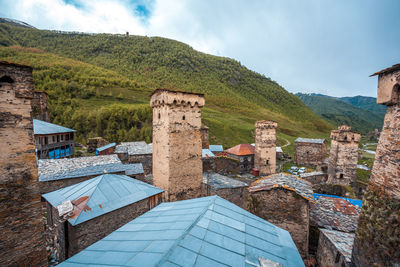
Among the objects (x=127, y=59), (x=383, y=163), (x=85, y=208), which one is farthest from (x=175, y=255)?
(x=127, y=59)

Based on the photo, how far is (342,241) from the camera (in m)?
7.14

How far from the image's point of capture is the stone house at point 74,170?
1162 centimetres

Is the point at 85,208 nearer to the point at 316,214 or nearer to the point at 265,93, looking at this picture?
the point at 316,214

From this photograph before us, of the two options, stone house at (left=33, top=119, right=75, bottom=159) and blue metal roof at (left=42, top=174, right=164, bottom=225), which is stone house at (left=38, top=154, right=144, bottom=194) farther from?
stone house at (left=33, top=119, right=75, bottom=159)

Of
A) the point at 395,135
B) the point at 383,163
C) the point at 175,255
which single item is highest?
the point at 395,135

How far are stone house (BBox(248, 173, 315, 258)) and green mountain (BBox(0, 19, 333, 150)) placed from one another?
96.2 ft

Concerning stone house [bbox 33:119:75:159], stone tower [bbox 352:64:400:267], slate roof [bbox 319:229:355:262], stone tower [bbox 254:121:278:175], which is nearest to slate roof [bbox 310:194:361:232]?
slate roof [bbox 319:229:355:262]

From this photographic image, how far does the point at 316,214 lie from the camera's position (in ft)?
31.2

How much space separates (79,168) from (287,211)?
13.6 metres

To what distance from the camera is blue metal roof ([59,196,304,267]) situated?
10.8 feet

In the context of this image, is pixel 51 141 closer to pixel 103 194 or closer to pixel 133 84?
pixel 103 194

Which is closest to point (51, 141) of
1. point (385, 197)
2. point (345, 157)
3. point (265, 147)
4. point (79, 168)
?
point (79, 168)

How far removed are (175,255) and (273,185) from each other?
665 cm

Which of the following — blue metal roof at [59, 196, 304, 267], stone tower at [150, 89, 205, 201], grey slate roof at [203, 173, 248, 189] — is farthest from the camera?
grey slate roof at [203, 173, 248, 189]
